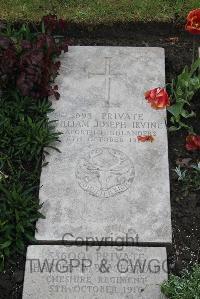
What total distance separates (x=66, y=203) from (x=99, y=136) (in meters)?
0.64

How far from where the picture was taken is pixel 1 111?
16.3 feet

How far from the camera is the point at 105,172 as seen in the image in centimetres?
465

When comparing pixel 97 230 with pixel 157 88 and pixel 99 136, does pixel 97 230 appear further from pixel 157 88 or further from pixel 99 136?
pixel 157 88

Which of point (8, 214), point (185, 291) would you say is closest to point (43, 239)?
point (8, 214)

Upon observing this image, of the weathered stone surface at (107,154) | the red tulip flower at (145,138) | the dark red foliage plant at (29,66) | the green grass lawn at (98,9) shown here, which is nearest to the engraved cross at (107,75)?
the weathered stone surface at (107,154)

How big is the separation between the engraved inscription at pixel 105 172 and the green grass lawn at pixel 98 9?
1648mm

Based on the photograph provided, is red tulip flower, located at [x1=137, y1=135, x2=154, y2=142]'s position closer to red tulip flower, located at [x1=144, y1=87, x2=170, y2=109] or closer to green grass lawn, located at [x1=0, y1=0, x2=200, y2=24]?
red tulip flower, located at [x1=144, y1=87, x2=170, y2=109]

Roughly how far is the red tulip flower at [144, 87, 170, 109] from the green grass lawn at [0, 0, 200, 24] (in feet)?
3.73

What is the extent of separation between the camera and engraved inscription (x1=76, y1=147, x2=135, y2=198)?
15.0ft

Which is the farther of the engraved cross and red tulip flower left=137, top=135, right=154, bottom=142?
the engraved cross

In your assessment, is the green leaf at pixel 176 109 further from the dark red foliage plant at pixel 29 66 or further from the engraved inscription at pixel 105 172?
the dark red foliage plant at pixel 29 66

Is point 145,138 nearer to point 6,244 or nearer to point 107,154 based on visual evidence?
point 107,154

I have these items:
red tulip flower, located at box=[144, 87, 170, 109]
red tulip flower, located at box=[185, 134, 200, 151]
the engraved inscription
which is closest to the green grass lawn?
red tulip flower, located at box=[144, 87, 170, 109]

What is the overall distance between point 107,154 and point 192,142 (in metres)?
0.67
